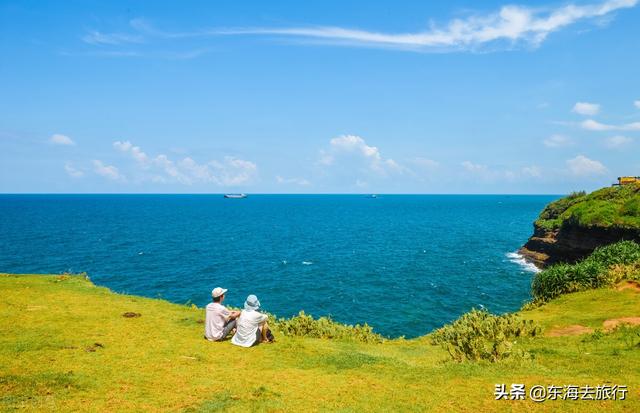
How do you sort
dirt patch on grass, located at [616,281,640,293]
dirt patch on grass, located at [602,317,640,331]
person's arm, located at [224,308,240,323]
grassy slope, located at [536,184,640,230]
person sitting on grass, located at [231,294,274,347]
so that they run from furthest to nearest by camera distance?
1. grassy slope, located at [536,184,640,230]
2. dirt patch on grass, located at [616,281,640,293]
3. dirt patch on grass, located at [602,317,640,331]
4. person's arm, located at [224,308,240,323]
5. person sitting on grass, located at [231,294,274,347]

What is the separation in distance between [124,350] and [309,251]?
73310 millimetres

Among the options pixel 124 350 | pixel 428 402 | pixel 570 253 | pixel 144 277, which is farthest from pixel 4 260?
pixel 570 253

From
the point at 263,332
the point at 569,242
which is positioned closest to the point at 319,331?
the point at 263,332

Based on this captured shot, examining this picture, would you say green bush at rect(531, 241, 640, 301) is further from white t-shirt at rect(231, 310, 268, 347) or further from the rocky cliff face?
white t-shirt at rect(231, 310, 268, 347)

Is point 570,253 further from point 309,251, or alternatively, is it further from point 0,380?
point 0,380

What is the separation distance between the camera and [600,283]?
31703 millimetres

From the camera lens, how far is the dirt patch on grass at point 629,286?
28.7m

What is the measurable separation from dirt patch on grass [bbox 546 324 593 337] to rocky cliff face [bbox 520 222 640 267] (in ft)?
95.8

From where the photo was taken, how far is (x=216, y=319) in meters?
17.4

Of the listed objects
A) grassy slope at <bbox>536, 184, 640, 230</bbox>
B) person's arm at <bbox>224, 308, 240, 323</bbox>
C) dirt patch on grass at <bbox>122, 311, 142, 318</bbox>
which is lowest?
dirt patch on grass at <bbox>122, 311, 142, 318</bbox>

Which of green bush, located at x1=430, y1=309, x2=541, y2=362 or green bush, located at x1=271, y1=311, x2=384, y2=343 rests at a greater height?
green bush, located at x1=430, y1=309, x2=541, y2=362

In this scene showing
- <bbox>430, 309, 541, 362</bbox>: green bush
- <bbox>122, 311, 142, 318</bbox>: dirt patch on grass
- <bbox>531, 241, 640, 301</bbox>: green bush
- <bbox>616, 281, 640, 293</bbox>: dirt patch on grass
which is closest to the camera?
<bbox>430, 309, 541, 362</bbox>: green bush

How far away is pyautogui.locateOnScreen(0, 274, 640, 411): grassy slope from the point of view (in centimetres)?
1137

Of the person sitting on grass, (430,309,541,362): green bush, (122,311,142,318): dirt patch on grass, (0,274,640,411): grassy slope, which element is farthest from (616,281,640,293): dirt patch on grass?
(122,311,142,318): dirt patch on grass
